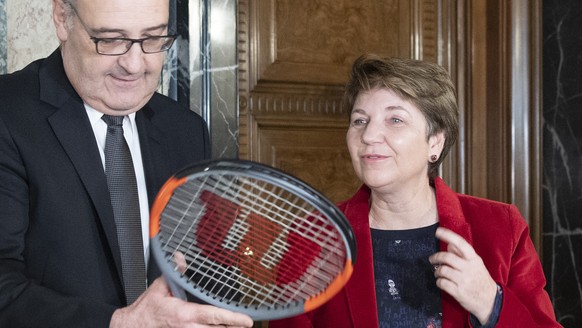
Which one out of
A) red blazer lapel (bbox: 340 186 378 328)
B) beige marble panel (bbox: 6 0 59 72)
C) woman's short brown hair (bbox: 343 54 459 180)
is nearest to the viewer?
red blazer lapel (bbox: 340 186 378 328)

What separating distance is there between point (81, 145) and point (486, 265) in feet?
3.26

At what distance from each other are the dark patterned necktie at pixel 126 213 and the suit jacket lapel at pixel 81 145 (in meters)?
0.02

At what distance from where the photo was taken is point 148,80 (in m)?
1.80

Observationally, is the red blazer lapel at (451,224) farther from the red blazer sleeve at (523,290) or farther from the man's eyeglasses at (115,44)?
the man's eyeglasses at (115,44)

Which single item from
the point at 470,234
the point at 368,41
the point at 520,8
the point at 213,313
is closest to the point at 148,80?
A: the point at 213,313

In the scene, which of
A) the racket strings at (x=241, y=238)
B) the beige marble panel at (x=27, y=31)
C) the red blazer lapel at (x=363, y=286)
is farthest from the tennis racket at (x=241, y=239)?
the beige marble panel at (x=27, y=31)

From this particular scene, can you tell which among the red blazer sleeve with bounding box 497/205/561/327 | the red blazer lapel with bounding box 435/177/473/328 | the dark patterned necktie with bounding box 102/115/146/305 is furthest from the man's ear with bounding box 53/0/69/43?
the red blazer sleeve with bounding box 497/205/561/327

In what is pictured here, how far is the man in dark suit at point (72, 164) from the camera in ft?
5.49

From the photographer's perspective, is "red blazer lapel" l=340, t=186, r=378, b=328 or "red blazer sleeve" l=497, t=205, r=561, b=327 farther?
"red blazer lapel" l=340, t=186, r=378, b=328

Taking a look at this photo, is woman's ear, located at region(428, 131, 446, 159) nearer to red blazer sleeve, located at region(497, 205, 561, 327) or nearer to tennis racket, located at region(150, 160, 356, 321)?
red blazer sleeve, located at region(497, 205, 561, 327)

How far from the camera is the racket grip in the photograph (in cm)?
150

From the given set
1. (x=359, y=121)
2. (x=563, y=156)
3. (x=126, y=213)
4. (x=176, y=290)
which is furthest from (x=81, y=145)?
(x=563, y=156)

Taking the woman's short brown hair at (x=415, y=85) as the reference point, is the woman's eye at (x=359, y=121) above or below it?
below

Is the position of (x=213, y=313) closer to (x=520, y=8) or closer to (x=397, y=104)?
(x=397, y=104)
